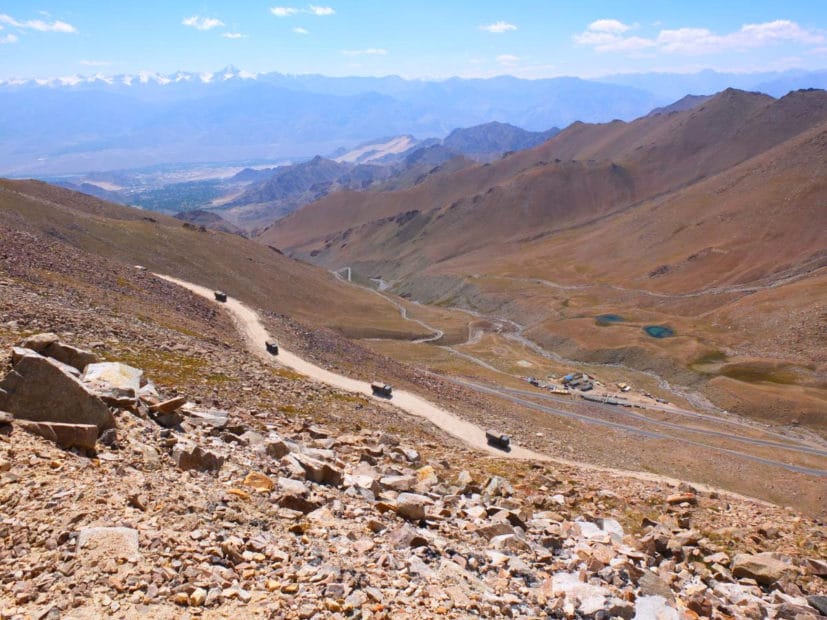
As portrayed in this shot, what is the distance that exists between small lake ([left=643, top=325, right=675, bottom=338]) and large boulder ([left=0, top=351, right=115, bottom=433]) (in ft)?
427

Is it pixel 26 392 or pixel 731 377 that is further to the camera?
pixel 731 377

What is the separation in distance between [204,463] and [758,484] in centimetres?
5570

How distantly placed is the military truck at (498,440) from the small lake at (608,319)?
341 ft

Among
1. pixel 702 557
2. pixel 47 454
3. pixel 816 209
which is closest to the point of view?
pixel 47 454

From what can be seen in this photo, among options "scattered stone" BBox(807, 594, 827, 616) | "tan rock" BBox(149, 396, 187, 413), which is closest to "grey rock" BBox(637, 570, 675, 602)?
"scattered stone" BBox(807, 594, 827, 616)

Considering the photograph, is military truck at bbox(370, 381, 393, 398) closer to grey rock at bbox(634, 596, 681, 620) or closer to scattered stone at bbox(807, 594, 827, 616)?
grey rock at bbox(634, 596, 681, 620)

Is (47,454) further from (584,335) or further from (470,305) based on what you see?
(470,305)

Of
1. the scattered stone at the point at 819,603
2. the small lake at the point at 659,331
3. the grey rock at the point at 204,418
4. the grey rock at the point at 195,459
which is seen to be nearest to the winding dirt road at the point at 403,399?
the grey rock at the point at 204,418

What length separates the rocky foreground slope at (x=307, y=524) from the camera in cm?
1270

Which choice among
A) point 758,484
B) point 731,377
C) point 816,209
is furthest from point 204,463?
point 816,209

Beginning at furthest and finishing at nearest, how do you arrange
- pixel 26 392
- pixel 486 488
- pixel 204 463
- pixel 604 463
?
pixel 604 463, pixel 486 488, pixel 204 463, pixel 26 392

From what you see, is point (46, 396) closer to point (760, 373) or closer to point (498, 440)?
point (498, 440)

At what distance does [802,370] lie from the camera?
107 m

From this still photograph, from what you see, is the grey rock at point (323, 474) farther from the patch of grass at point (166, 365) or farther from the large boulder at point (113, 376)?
the patch of grass at point (166, 365)
